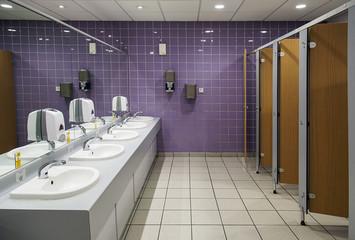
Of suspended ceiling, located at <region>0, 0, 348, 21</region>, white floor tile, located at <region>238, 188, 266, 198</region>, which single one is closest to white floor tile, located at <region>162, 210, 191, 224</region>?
white floor tile, located at <region>238, 188, 266, 198</region>

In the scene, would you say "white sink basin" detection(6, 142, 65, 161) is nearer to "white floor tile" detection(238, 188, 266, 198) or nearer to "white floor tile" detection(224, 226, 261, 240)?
"white floor tile" detection(224, 226, 261, 240)

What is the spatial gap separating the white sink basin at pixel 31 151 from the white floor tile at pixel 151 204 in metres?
1.38

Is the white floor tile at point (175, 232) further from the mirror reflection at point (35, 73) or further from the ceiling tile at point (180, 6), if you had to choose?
the ceiling tile at point (180, 6)

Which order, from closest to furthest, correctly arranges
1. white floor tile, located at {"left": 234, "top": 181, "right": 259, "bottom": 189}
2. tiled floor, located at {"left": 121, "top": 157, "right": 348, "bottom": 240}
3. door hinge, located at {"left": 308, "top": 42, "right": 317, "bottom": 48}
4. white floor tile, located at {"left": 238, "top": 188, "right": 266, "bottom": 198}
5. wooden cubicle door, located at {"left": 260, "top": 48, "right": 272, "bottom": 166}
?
door hinge, located at {"left": 308, "top": 42, "right": 317, "bottom": 48} → tiled floor, located at {"left": 121, "top": 157, "right": 348, "bottom": 240} → white floor tile, located at {"left": 238, "top": 188, "right": 266, "bottom": 198} → white floor tile, located at {"left": 234, "top": 181, "right": 259, "bottom": 189} → wooden cubicle door, located at {"left": 260, "top": 48, "right": 272, "bottom": 166}

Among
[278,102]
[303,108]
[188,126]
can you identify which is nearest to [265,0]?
[278,102]

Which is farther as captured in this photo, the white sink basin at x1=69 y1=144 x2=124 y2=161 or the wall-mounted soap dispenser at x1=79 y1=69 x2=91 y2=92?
the wall-mounted soap dispenser at x1=79 y1=69 x2=91 y2=92

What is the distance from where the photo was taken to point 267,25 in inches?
198

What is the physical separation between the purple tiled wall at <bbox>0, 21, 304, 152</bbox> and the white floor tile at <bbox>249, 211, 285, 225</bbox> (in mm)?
2393

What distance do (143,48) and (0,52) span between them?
354cm

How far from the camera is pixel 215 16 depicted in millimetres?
4660

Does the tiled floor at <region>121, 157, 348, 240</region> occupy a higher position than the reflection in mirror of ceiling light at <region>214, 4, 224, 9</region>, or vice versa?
the reflection in mirror of ceiling light at <region>214, 4, 224, 9</region>

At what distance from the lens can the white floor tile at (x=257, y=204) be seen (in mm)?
3035

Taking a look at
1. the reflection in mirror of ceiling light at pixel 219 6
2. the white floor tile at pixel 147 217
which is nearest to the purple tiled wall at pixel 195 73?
the reflection in mirror of ceiling light at pixel 219 6

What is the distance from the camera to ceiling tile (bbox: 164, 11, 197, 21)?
4.46 m
